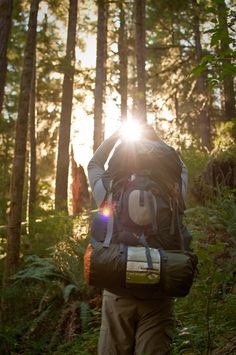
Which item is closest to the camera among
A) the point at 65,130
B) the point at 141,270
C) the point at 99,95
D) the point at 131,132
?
the point at 141,270

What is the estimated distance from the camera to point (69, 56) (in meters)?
11.8

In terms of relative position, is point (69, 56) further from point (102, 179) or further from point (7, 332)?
point (102, 179)

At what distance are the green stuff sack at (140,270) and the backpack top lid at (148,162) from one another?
0.64m

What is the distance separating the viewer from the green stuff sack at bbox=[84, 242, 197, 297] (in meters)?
3.03

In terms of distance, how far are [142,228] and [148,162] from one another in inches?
22.3

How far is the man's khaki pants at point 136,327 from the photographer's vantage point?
125 inches

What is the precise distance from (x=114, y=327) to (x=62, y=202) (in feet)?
38.1

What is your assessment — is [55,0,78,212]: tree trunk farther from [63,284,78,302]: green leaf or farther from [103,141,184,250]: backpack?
[103,141,184,250]: backpack

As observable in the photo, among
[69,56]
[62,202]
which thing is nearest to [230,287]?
[69,56]

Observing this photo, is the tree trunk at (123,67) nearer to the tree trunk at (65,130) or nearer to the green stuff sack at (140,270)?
the tree trunk at (65,130)

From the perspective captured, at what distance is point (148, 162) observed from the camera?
3.45 metres

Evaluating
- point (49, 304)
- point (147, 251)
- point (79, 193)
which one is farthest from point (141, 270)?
point (79, 193)

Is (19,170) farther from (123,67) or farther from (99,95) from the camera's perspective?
(123,67)

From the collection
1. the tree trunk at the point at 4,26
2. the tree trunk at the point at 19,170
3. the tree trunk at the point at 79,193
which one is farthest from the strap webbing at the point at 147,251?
the tree trunk at the point at 79,193
